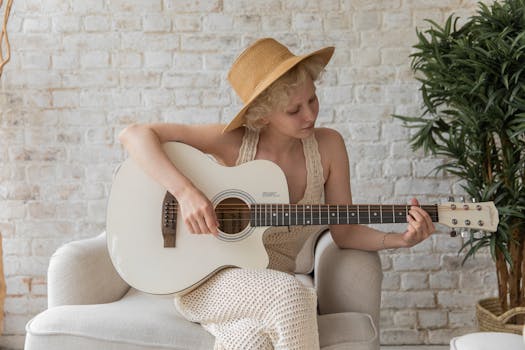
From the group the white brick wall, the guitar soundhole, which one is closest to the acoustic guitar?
the guitar soundhole

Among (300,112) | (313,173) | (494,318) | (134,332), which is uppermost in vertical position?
(300,112)

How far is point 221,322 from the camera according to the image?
178 cm

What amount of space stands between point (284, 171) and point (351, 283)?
17.4 inches

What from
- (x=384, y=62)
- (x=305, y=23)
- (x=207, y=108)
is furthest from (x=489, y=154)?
(x=207, y=108)

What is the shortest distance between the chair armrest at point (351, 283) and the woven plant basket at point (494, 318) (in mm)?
652

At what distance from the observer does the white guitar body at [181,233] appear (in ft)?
5.98

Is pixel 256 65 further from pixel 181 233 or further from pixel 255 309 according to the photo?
pixel 255 309

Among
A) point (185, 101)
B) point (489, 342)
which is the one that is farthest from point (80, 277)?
point (489, 342)

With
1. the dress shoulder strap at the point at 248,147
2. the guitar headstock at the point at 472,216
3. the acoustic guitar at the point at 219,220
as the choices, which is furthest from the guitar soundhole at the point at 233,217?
the guitar headstock at the point at 472,216

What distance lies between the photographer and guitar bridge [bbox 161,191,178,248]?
185cm

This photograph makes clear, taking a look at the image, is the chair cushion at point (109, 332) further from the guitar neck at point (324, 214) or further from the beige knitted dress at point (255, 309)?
the guitar neck at point (324, 214)

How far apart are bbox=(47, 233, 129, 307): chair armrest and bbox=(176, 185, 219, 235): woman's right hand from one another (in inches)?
17.5

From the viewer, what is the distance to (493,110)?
2.30 m

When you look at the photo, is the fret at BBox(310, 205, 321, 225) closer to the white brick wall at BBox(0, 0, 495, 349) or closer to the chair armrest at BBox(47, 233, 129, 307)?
the chair armrest at BBox(47, 233, 129, 307)
